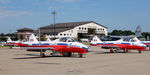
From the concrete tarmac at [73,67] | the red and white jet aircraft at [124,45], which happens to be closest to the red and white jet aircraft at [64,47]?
the concrete tarmac at [73,67]

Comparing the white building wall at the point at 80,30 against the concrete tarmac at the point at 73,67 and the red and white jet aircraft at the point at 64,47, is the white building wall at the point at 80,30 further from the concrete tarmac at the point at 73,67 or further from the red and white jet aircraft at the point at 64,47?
the concrete tarmac at the point at 73,67

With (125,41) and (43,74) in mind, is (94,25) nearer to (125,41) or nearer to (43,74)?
(125,41)

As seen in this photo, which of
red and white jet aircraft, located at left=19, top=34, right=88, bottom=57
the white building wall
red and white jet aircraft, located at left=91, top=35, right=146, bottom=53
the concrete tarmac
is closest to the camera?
the concrete tarmac

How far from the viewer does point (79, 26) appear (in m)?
95.9

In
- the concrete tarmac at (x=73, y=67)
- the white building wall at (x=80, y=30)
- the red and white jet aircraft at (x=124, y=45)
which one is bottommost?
Answer: the concrete tarmac at (x=73, y=67)

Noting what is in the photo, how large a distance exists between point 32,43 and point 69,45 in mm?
4873

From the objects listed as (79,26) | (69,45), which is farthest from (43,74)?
(79,26)

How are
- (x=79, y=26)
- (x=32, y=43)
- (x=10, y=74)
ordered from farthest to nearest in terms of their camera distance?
(x=79, y=26) < (x=32, y=43) < (x=10, y=74)

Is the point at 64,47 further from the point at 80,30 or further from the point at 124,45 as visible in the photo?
the point at 80,30

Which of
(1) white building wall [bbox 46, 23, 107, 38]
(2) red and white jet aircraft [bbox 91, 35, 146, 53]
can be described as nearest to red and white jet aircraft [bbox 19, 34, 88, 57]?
(2) red and white jet aircraft [bbox 91, 35, 146, 53]

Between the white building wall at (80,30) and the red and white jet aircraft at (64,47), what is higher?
the white building wall at (80,30)

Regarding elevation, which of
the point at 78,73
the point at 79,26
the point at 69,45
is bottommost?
the point at 78,73

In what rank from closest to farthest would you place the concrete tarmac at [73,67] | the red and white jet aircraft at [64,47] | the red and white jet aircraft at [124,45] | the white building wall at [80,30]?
the concrete tarmac at [73,67]
the red and white jet aircraft at [64,47]
the red and white jet aircraft at [124,45]
the white building wall at [80,30]

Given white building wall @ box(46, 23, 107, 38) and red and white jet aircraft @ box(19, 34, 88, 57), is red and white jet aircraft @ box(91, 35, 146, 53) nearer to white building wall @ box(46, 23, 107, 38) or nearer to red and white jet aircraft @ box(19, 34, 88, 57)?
red and white jet aircraft @ box(19, 34, 88, 57)
